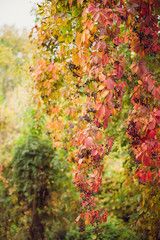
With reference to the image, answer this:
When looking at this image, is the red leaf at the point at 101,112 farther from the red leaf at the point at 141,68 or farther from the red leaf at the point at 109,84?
the red leaf at the point at 141,68

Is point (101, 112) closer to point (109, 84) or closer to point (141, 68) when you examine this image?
point (109, 84)

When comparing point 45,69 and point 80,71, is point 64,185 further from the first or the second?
point 80,71

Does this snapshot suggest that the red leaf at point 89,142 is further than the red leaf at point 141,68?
No

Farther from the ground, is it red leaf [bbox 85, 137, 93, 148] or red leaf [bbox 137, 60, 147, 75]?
red leaf [bbox 137, 60, 147, 75]

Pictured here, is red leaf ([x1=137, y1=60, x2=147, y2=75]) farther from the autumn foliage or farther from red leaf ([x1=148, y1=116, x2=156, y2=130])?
red leaf ([x1=148, y1=116, x2=156, y2=130])

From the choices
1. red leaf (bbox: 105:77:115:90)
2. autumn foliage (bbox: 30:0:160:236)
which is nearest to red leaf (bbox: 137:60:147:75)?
autumn foliage (bbox: 30:0:160:236)

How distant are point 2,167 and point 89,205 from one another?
7.39ft

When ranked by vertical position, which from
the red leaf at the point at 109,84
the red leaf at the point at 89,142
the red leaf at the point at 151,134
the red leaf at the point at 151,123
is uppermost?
the red leaf at the point at 109,84

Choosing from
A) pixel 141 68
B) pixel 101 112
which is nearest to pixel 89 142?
pixel 101 112

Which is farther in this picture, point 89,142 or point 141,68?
point 141,68

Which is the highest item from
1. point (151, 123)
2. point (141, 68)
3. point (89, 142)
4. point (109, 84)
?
point (141, 68)

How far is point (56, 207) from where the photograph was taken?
2779mm

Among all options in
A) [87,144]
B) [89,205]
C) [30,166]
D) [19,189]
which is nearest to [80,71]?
[87,144]

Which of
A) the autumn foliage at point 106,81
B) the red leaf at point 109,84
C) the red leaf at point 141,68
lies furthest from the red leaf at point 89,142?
the red leaf at point 141,68
